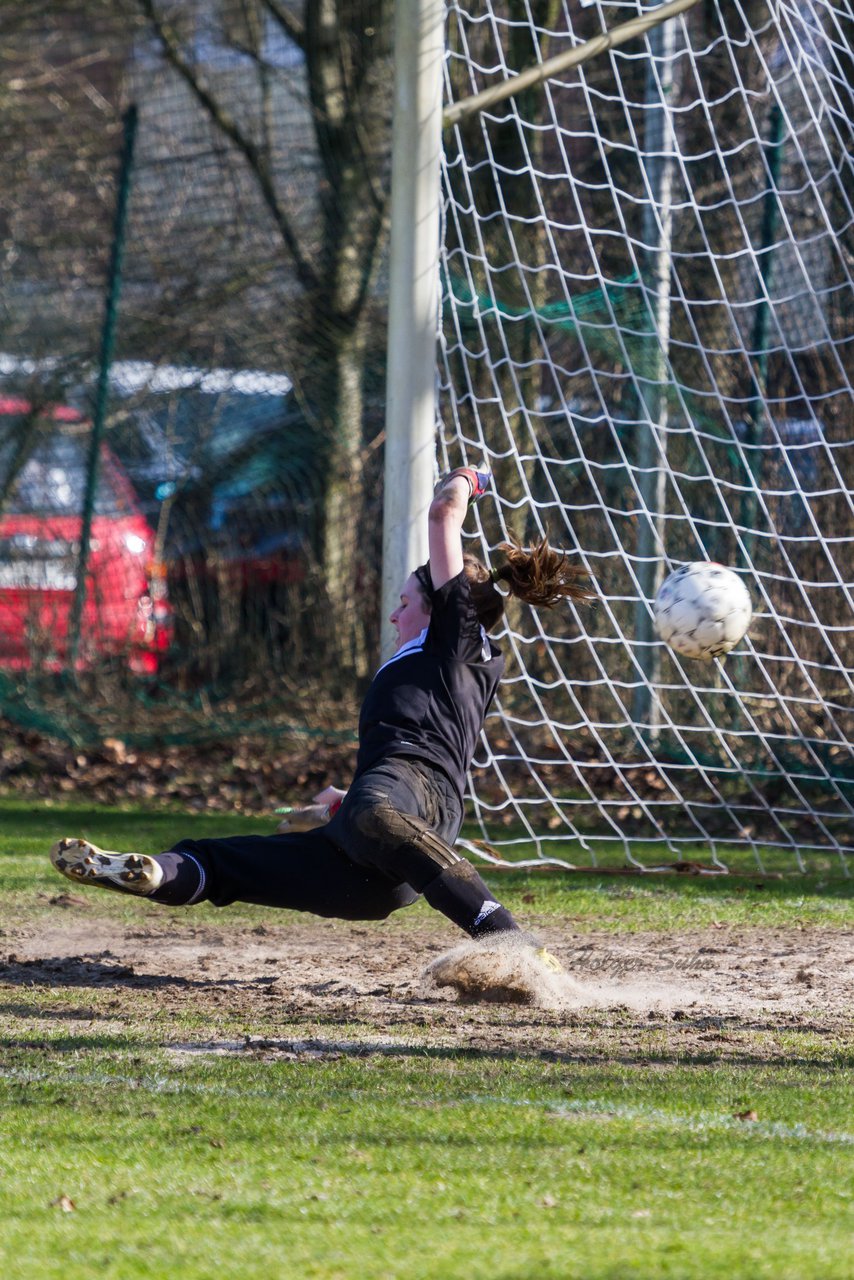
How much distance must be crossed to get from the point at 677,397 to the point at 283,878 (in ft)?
20.9

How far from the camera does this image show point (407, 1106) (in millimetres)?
3809

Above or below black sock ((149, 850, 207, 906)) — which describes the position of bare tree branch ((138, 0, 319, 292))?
above

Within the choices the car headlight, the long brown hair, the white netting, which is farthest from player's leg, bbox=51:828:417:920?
the car headlight

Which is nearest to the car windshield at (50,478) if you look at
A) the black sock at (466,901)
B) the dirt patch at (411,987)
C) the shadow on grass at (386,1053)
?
the dirt patch at (411,987)

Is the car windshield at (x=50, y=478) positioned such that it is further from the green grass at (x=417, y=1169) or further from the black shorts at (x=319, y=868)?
the green grass at (x=417, y=1169)

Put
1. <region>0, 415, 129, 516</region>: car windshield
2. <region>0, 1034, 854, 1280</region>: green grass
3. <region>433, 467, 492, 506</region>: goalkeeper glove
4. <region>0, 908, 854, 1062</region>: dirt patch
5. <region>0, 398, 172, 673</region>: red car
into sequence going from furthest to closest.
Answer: <region>0, 415, 129, 516</region>: car windshield, <region>0, 398, 172, 673</region>: red car, <region>433, 467, 492, 506</region>: goalkeeper glove, <region>0, 908, 854, 1062</region>: dirt patch, <region>0, 1034, 854, 1280</region>: green grass

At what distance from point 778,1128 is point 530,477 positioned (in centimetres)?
781

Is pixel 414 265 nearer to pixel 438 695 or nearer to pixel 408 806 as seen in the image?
pixel 438 695

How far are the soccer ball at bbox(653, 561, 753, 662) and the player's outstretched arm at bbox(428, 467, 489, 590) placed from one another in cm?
93

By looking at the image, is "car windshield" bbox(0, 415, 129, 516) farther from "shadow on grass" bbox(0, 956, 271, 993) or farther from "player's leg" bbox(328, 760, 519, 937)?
"player's leg" bbox(328, 760, 519, 937)

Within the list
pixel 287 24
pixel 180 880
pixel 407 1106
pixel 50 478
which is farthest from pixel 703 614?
pixel 287 24

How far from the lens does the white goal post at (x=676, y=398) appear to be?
31.5 feet

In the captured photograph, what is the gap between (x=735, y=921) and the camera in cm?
661

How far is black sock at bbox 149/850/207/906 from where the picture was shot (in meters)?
5.23
